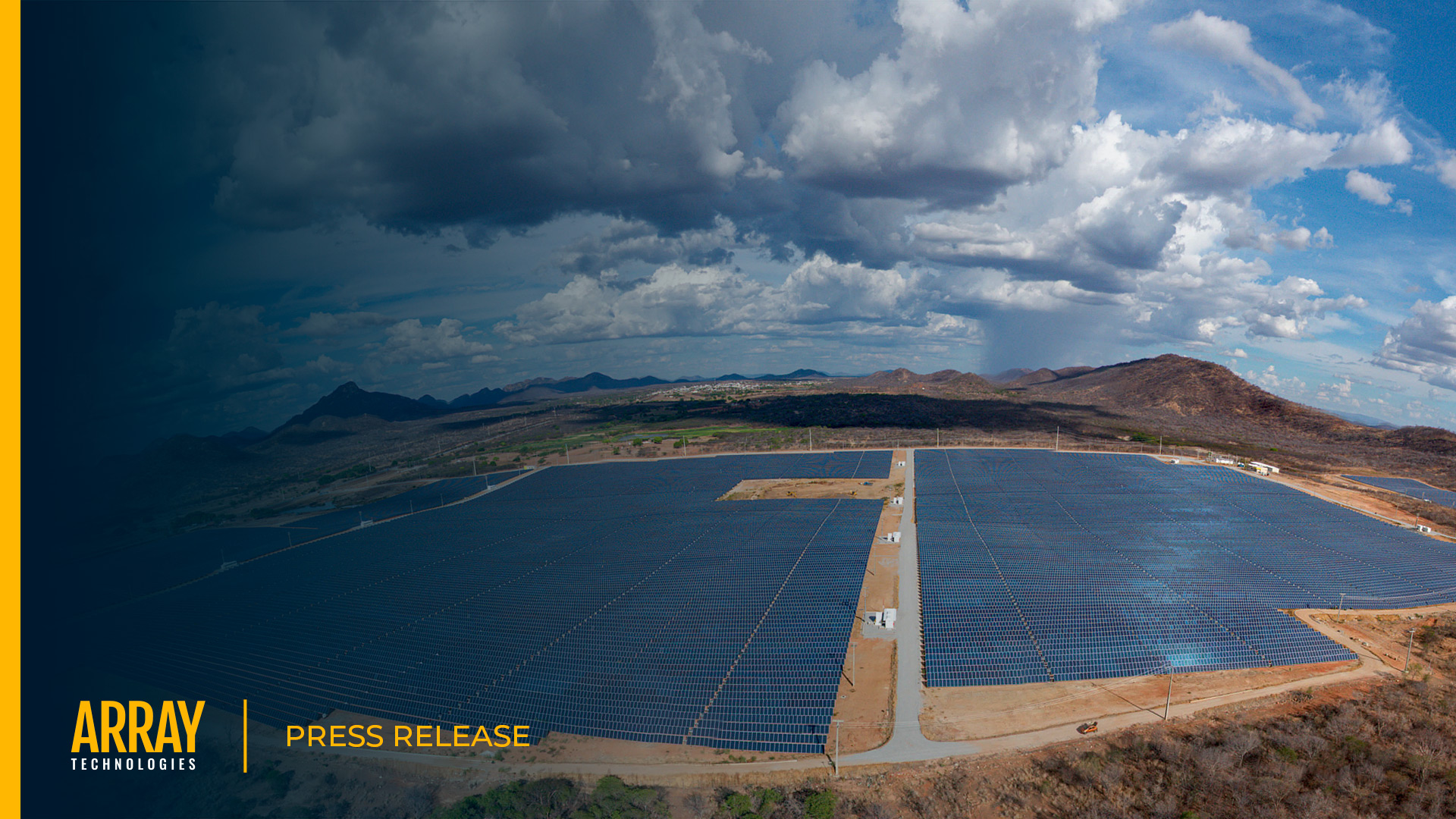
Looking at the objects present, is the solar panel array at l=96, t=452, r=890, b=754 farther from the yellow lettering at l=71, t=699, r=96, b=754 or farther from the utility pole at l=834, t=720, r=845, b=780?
the yellow lettering at l=71, t=699, r=96, b=754

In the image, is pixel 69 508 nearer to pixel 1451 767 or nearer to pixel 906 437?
pixel 1451 767

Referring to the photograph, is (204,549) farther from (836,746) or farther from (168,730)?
(836,746)

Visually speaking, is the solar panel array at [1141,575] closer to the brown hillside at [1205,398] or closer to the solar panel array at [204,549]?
the solar panel array at [204,549]

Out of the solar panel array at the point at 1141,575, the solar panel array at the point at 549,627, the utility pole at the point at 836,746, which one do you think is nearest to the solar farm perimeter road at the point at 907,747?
the utility pole at the point at 836,746

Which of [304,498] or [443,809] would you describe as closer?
[443,809]

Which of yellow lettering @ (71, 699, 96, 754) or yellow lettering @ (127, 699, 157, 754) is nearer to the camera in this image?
yellow lettering @ (71, 699, 96, 754)

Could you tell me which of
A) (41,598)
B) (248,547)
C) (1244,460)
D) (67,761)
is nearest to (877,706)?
(67,761)

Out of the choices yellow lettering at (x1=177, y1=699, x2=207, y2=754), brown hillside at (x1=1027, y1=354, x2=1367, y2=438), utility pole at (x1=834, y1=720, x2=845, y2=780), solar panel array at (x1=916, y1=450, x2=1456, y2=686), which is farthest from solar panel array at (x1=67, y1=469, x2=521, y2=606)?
brown hillside at (x1=1027, y1=354, x2=1367, y2=438)
